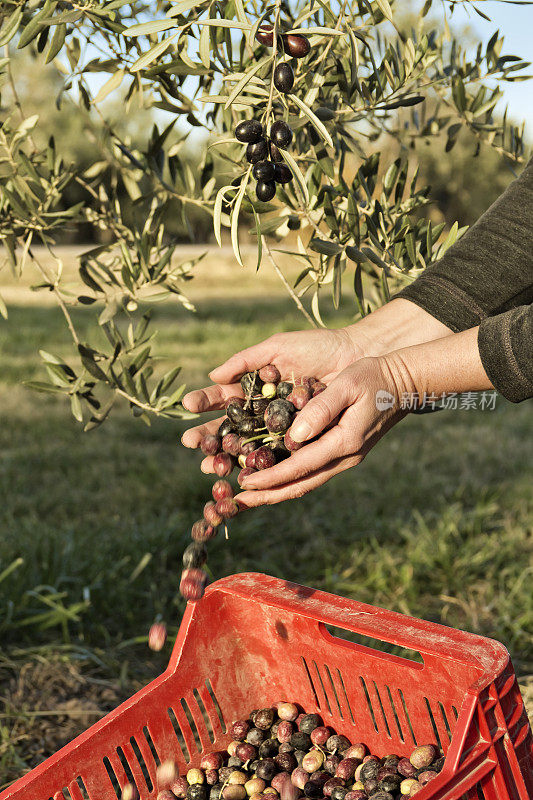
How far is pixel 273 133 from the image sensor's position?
1.06 metres

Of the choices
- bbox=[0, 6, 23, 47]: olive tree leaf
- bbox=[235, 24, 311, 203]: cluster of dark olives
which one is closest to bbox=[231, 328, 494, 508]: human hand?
bbox=[235, 24, 311, 203]: cluster of dark olives

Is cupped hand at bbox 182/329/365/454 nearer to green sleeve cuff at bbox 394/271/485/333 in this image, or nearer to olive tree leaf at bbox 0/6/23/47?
green sleeve cuff at bbox 394/271/485/333

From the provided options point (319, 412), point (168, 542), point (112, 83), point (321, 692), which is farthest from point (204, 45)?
point (168, 542)

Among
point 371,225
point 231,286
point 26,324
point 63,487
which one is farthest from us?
point 231,286

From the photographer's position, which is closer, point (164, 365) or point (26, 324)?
point (164, 365)

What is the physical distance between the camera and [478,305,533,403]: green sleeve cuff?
1.25m

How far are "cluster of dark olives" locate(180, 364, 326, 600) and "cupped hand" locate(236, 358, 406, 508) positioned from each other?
0.11ft

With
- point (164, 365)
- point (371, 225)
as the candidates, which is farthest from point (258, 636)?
point (164, 365)

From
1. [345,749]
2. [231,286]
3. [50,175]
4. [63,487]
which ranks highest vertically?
[50,175]

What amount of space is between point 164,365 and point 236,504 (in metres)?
4.23

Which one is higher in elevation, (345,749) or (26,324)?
(345,749)

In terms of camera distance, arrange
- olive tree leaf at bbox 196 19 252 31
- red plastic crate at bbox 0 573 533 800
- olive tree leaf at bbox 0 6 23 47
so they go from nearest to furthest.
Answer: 1. olive tree leaf at bbox 196 19 252 31
2. red plastic crate at bbox 0 573 533 800
3. olive tree leaf at bbox 0 6 23 47

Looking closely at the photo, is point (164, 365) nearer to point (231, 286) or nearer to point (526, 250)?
point (526, 250)

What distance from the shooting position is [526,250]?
157cm
